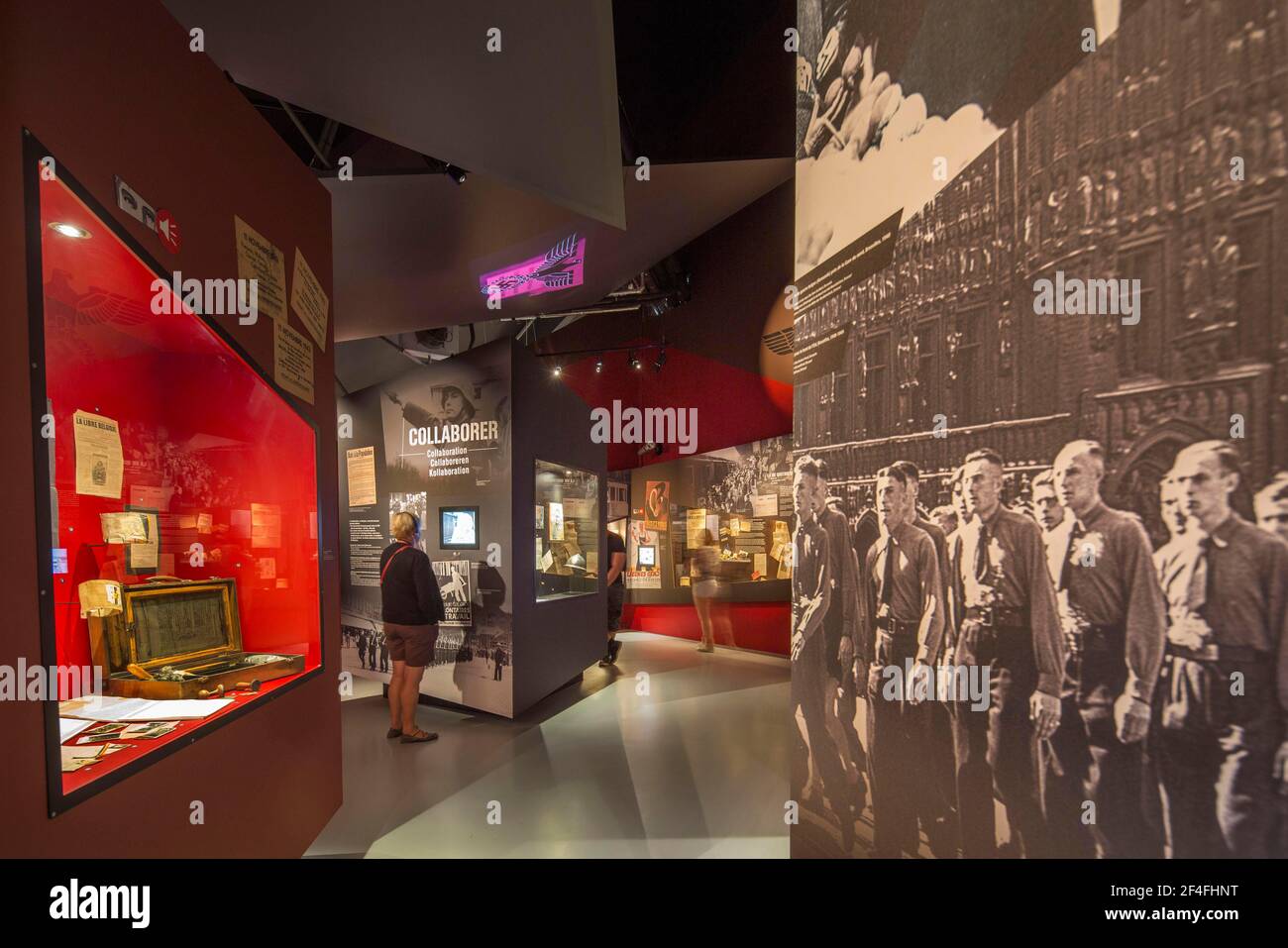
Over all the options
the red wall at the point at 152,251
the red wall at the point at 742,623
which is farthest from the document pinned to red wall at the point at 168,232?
the red wall at the point at 742,623

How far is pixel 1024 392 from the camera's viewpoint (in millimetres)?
999

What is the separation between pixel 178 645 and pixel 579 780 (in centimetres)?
245

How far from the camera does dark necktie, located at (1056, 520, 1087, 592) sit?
0.89 metres

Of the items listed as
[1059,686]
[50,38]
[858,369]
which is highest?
[50,38]

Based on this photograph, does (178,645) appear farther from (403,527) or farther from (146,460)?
(403,527)

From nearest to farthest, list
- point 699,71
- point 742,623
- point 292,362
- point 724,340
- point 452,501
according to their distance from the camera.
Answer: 1. point 292,362
2. point 699,71
3. point 452,501
4. point 742,623
5. point 724,340

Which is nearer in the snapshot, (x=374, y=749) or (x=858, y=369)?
(x=858, y=369)

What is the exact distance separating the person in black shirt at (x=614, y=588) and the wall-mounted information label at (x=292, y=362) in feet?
15.9

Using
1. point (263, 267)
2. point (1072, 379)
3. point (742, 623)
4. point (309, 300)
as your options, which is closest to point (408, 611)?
point (309, 300)

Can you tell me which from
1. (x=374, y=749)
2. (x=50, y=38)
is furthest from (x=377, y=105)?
(x=374, y=749)

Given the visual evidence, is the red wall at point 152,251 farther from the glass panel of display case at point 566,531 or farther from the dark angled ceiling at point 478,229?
the glass panel of display case at point 566,531

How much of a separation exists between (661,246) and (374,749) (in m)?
4.94

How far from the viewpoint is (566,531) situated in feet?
19.3
